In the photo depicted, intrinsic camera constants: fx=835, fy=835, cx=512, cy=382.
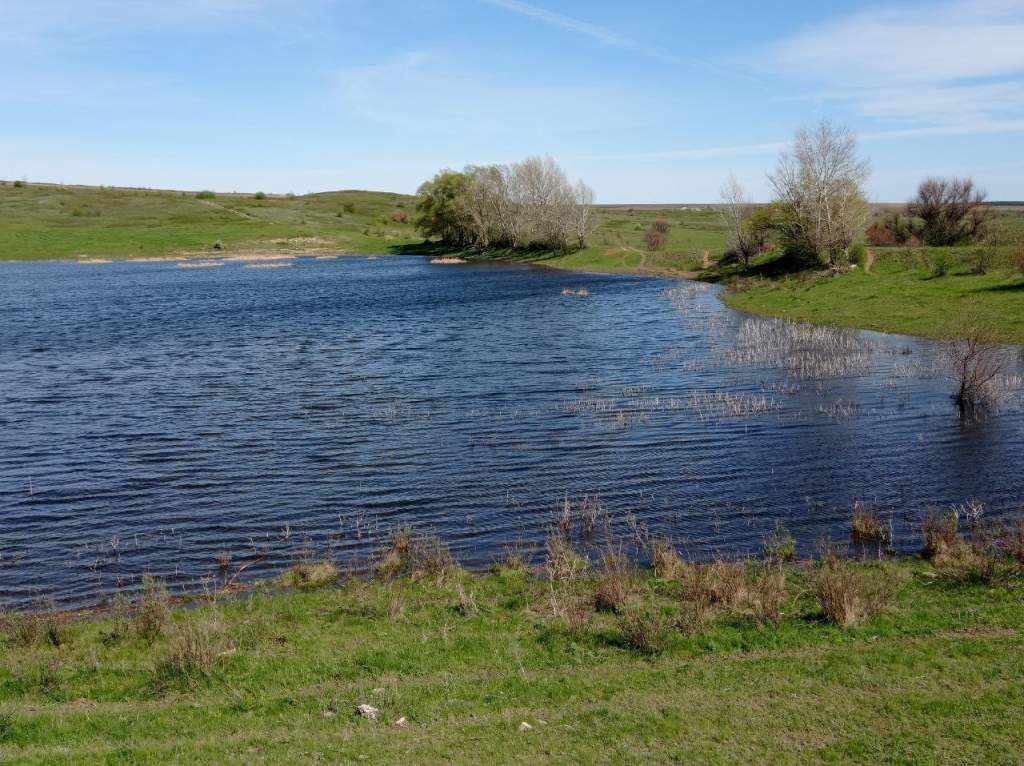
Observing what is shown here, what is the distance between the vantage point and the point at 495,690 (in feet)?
38.5

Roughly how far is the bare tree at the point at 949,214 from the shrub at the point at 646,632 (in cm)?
7127

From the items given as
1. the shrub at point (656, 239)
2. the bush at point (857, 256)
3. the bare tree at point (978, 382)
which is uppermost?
the shrub at point (656, 239)

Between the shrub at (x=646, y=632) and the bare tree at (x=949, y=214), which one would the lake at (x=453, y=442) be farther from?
the bare tree at (x=949, y=214)

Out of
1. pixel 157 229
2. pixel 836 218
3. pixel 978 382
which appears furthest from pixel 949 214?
pixel 157 229

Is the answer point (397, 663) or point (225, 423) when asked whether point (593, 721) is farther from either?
point (225, 423)

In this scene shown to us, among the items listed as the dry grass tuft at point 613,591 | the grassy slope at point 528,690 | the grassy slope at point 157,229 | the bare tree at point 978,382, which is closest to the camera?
the grassy slope at point 528,690

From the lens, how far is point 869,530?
1862cm

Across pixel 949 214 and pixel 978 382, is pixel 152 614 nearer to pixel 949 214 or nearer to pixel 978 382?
pixel 978 382

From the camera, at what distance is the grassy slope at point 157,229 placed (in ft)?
481

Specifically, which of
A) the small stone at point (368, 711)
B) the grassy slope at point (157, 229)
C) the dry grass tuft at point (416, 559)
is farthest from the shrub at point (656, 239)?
the small stone at point (368, 711)

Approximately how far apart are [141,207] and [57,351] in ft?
502

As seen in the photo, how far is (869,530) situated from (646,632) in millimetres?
8093

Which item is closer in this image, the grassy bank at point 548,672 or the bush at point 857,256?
the grassy bank at point 548,672

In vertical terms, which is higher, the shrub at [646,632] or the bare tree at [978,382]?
the bare tree at [978,382]
